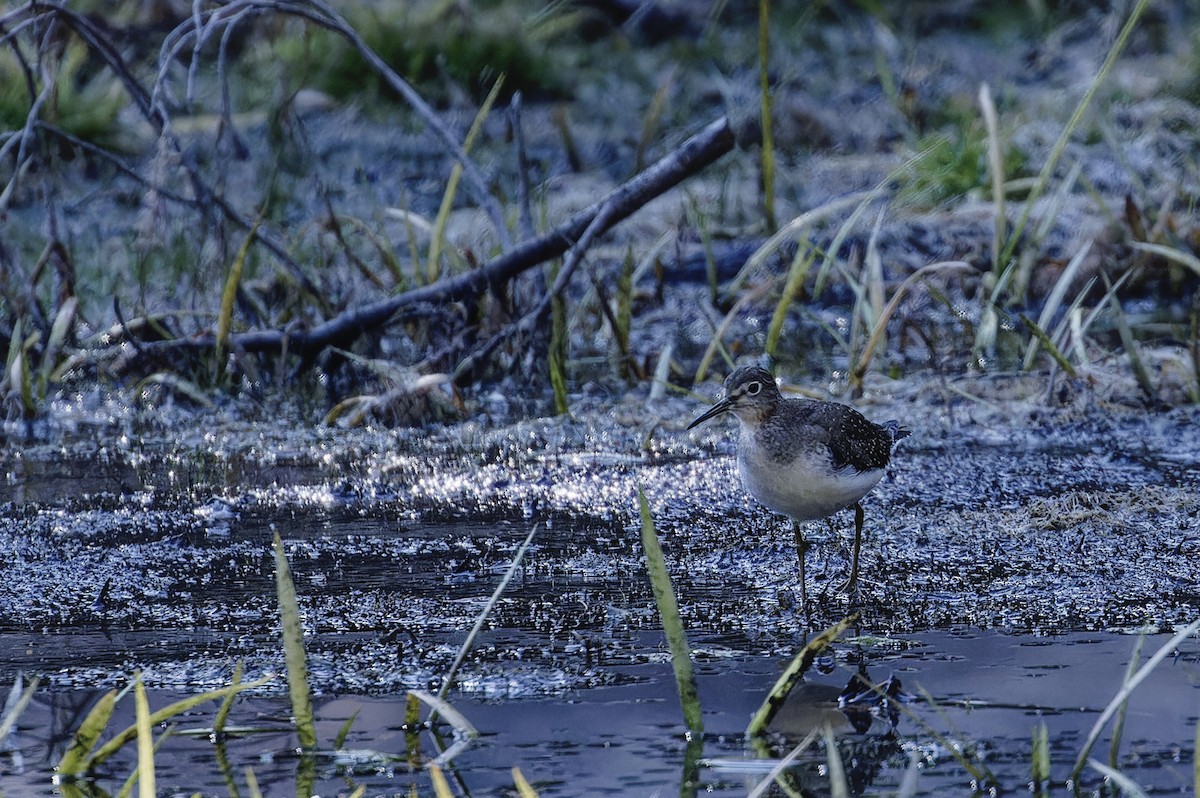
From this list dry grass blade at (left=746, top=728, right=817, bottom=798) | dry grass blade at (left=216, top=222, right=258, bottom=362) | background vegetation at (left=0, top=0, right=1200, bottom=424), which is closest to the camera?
dry grass blade at (left=746, top=728, right=817, bottom=798)

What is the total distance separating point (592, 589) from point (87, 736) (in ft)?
5.41

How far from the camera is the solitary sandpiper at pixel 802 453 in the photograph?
171 inches

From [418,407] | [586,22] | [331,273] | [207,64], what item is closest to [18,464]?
[418,407]

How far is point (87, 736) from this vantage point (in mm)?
2975

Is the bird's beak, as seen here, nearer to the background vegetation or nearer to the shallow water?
the shallow water

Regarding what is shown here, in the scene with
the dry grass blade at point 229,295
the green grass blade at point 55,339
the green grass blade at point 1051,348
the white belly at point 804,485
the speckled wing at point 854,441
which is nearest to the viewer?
the white belly at point 804,485

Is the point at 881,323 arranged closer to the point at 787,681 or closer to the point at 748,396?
the point at 748,396

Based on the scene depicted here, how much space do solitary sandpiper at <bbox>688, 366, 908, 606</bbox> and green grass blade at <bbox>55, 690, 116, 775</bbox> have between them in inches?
75.7

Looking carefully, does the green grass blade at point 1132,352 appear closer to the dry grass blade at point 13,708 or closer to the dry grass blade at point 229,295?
the dry grass blade at point 229,295

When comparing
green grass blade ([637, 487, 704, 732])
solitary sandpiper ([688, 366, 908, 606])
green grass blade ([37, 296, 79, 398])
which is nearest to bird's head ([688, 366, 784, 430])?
solitary sandpiper ([688, 366, 908, 606])

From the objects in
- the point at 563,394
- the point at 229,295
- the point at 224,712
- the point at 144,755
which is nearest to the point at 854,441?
the point at 563,394

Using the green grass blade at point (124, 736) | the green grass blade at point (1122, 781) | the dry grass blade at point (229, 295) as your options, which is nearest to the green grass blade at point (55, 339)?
the dry grass blade at point (229, 295)

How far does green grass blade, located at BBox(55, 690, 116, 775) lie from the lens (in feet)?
9.70

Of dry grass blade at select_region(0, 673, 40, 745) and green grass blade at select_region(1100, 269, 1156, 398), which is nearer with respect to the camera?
dry grass blade at select_region(0, 673, 40, 745)
